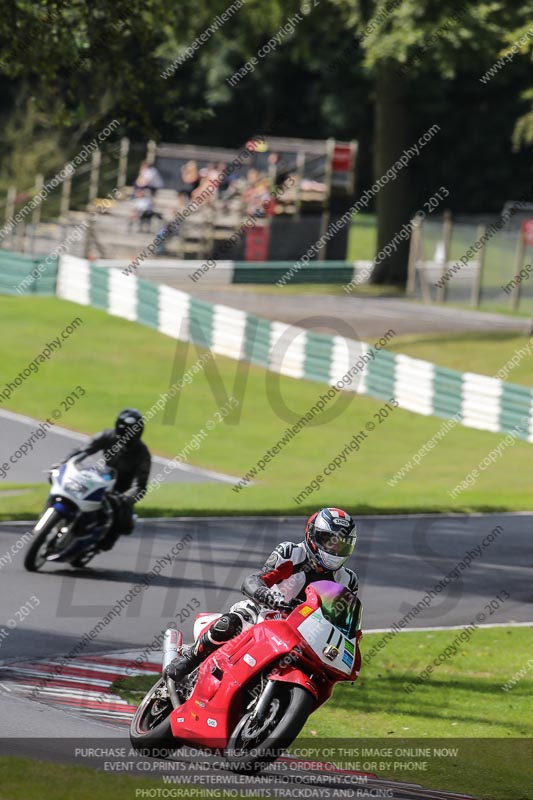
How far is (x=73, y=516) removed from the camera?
12758 millimetres

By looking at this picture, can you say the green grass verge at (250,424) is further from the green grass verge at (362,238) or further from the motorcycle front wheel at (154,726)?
the green grass verge at (362,238)

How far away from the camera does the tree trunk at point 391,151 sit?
136 ft

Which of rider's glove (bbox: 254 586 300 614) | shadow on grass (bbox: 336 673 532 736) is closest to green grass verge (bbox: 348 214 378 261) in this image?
shadow on grass (bbox: 336 673 532 736)

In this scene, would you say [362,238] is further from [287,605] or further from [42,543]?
[287,605]

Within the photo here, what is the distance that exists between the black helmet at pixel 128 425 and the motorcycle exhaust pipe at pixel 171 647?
4852 mm

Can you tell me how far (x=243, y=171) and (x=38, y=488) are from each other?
26382mm

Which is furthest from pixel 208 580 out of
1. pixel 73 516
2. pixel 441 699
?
pixel 441 699

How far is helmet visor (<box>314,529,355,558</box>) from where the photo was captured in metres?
7.59

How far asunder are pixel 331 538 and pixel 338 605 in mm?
443

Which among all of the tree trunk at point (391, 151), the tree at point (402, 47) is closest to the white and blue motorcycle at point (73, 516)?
the tree at point (402, 47)

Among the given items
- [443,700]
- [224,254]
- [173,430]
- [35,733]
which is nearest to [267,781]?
[35,733]

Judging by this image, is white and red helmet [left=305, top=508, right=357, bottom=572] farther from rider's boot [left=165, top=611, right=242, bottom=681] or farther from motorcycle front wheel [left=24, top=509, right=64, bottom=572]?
motorcycle front wheel [left=24, top=509, right=64, bottom=572]

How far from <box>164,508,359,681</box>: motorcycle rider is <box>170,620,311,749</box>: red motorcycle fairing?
18 cm

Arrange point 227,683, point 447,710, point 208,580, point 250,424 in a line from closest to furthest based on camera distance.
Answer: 1. point 227,683
2. point 447,710
3. point 208,580
4. point 250,424
